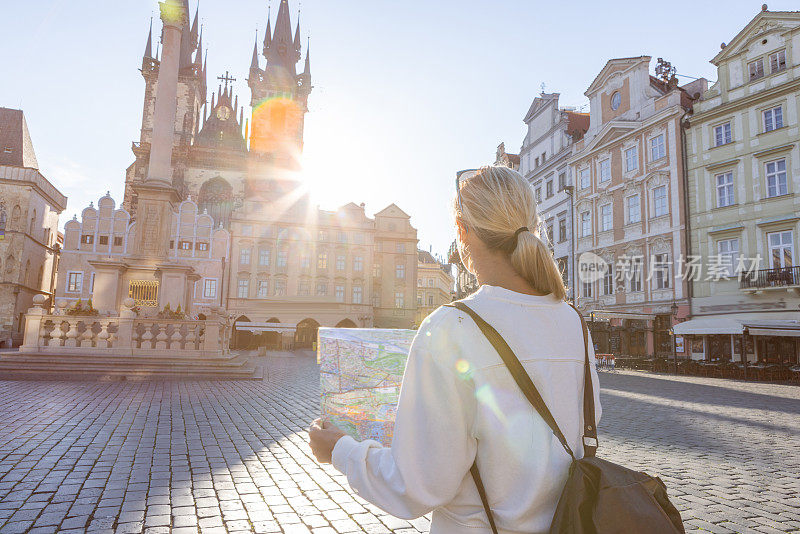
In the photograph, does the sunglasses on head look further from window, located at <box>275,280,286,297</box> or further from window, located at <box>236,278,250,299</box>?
window, located at <box>275,280,286,297</box>

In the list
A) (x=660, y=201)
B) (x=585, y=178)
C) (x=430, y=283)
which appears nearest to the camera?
(x=660, y=201)

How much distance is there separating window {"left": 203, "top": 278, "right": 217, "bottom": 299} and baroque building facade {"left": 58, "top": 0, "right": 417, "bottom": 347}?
83mm

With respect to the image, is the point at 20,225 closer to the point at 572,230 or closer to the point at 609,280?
the point at 572,230

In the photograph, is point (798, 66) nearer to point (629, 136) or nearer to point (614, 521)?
point (629, 136)

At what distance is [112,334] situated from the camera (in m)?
14.0

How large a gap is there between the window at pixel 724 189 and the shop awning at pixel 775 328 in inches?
283

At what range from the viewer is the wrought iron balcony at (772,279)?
68.5 feet

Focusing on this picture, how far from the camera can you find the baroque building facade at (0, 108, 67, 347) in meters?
39.5

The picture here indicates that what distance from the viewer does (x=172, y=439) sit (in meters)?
6.31

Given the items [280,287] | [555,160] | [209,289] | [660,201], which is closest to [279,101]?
[280,287]

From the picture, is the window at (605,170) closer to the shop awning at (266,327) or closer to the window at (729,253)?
the window at (729,253)

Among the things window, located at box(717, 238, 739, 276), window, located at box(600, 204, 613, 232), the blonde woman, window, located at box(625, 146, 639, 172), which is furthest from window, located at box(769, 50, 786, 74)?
the blonde woman

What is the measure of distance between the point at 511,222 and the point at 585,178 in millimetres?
32627

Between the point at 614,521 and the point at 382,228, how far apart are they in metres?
49.7
